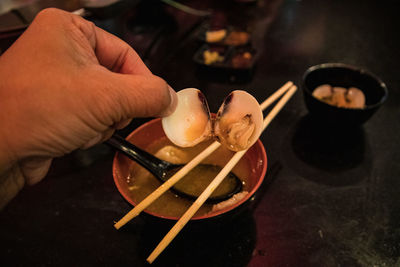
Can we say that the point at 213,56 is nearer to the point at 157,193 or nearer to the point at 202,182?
the point at 202,182

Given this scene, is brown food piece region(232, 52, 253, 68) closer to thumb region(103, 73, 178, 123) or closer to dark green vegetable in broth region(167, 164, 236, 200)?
dark green vegetable in broth region(167, 164, 236, 200)

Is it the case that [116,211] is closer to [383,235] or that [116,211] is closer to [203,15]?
[383,235]

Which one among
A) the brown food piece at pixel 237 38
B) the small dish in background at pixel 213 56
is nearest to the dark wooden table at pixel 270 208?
the small dish in background at pixel 213 56

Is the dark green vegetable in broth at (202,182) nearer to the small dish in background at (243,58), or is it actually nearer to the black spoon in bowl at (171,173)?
the black spoon in bowl at (171,173)

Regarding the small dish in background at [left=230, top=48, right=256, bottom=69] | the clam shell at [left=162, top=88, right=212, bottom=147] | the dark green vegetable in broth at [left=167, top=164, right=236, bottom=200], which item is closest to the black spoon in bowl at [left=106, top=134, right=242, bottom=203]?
the dark green vegetable in broth at [left=167, top=164, right=236, bottom=200]

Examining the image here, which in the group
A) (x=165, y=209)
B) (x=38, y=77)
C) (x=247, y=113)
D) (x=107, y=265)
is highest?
(x=38, y=77)

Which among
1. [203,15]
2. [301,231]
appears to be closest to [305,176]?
[301,231]

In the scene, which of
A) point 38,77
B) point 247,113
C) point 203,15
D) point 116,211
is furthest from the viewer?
point 203,15
